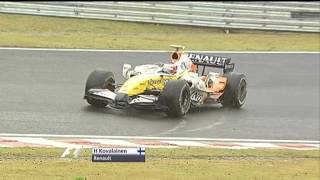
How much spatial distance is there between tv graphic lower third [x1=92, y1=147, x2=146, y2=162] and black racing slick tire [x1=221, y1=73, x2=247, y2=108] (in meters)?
8.40

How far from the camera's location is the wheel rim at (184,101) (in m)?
13.6

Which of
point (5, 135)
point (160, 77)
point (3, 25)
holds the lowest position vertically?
point (5, 135)

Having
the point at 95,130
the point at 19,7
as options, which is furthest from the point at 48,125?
the point at 19,7

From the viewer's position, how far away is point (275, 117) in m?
14.4

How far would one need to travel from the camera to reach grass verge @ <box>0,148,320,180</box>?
843 centimetres

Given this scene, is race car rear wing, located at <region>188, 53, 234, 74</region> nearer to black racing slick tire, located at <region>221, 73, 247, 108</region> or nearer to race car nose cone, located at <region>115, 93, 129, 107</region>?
black racing slick tire, located at <region>221, 73, 247, 108</region>

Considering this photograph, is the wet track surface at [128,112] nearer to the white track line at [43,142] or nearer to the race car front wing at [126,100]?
the race car front wing at [126,100]

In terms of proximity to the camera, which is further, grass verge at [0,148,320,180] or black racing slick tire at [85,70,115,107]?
black racing slick tire at [85,70,115,107]

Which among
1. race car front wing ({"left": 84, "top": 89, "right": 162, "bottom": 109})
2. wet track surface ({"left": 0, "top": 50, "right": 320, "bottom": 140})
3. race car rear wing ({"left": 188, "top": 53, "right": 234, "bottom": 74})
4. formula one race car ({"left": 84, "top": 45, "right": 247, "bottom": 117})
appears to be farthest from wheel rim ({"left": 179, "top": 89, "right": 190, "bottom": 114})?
race car rear wing ({"left": 188, "top": 53, "right": 234, "bottom": 74})

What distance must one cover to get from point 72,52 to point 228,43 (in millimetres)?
5273

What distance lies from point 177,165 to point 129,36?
13021 millimetres

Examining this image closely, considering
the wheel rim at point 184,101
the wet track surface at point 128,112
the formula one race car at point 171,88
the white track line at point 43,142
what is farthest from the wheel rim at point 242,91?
the white track line at point 43,142

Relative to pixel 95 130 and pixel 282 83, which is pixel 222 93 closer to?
pixel 282 83

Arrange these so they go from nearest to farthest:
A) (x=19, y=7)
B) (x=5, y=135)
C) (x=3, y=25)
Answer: (x=5, y=135) → (x=3, y=25) → (x=19, y=7)
